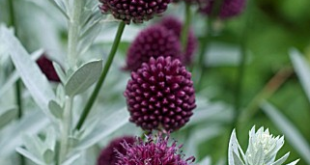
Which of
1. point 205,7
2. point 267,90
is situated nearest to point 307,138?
point 267,90

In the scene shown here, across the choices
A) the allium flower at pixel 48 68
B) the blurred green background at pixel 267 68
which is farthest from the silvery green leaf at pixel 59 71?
the blurred green background at pixel 267 68

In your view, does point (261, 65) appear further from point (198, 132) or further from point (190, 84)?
point (190, 84)

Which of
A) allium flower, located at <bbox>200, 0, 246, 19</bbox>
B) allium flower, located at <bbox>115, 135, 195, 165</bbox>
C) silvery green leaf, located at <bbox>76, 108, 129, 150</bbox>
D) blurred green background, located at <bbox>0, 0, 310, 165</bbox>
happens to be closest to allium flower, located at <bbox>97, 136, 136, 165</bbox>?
silvery green leaf, located at <bbox>76, 108, 129, 150</bbox>

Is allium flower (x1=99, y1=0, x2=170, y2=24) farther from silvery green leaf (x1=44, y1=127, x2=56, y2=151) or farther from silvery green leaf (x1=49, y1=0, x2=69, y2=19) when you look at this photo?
silvery green leaf (x1=44, y1=127, x2=56, y2=151)

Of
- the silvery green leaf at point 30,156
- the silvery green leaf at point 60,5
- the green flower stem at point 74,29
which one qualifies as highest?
the silvery green leaf at point 60,5

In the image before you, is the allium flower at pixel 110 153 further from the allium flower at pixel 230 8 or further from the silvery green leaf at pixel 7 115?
Answer: the allium flower at pixel 230 8
